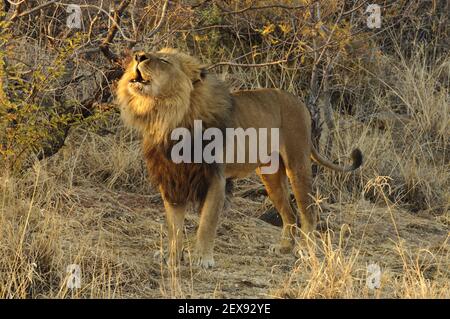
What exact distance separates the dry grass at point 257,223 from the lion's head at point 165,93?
704 mm

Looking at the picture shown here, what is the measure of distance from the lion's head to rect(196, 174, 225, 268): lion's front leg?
1.28 ft

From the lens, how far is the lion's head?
5473mm

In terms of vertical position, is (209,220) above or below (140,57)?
below

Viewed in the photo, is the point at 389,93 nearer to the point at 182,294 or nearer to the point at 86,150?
the point at 86,150

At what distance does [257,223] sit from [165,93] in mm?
1708

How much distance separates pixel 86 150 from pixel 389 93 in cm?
301

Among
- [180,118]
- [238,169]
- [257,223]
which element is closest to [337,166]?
[257,223]

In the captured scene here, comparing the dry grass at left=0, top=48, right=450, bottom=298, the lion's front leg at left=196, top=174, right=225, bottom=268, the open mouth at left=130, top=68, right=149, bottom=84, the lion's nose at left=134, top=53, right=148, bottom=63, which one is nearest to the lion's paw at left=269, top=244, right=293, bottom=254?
the dry grass at left=0, top=48, right=450, bottom=298

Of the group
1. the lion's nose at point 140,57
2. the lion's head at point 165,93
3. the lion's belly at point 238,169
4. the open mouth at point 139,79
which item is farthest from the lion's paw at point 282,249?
the lion's nose at point 140,57

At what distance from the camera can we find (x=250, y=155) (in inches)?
239

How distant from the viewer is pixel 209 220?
565 centimetres

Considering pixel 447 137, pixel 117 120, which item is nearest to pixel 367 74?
pixel 447 137

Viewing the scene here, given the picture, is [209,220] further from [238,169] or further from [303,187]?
[303,187]

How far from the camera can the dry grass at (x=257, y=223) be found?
4914 mm
